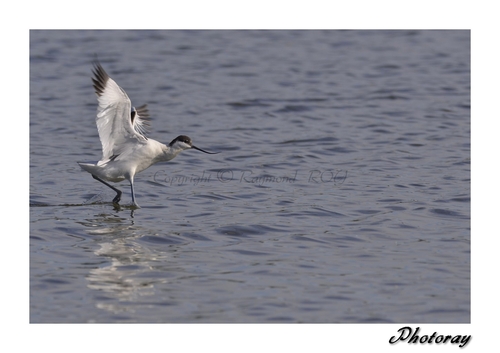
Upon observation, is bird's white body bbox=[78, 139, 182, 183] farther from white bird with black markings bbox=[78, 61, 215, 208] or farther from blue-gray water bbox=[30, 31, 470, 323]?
blue-gray water bbox=[30, 31, 470, 323]

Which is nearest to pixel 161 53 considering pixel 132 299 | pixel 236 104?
pixel 236 104

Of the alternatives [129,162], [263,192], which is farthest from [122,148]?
[263,192]

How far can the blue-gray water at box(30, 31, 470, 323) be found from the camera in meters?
7.82

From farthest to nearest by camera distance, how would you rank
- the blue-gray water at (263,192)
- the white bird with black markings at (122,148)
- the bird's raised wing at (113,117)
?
1. the white bird with black markings at (122,148)
2. the bird's raised wing at (113,117)
3. the blue-gray water at (263,192)

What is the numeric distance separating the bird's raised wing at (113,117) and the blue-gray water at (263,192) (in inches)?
36.8

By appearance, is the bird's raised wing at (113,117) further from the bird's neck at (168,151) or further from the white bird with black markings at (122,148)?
the bird's neck at (168,151)

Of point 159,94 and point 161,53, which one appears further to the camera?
point 161,53

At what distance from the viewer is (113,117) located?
1076 cm

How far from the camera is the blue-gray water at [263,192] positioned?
7824 millimetres

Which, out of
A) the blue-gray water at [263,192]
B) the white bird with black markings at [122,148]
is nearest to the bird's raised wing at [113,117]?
the white bird with black markings at [122,148]

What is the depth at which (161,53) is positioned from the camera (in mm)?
23391

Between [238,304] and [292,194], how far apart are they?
4.39 m

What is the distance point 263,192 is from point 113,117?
2602 mm

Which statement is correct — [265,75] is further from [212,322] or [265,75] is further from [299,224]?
[212,322]
